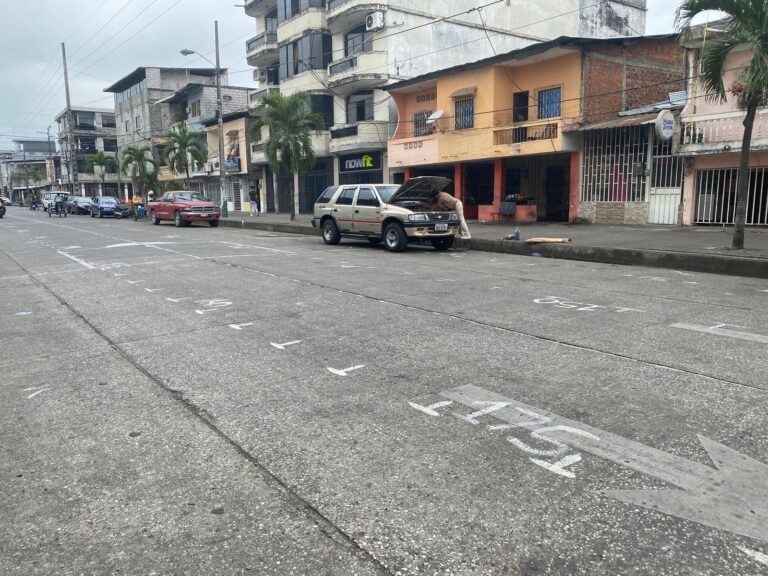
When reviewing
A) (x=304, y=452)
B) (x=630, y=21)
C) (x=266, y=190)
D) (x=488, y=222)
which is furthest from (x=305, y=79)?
(x=304, y=452)

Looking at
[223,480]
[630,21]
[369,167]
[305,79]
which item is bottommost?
[223,480]

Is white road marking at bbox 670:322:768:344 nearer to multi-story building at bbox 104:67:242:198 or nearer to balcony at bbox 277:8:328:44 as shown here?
balcony at bbox 277:8:328:44

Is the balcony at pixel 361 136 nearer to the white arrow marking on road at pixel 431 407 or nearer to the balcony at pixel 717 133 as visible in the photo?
the balcony at pixel 717 133

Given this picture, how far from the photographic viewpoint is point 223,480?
3365 mm

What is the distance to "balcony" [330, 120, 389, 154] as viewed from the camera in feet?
104

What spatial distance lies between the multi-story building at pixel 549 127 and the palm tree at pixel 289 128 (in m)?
4.32

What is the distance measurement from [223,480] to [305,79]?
35892 mm

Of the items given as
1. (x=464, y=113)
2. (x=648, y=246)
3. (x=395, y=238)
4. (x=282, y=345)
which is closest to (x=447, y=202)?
(x=395, y=238)

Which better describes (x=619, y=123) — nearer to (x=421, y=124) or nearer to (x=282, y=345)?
(x=421, y=124)

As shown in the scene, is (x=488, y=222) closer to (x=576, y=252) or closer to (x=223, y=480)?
(x=576, y=252)

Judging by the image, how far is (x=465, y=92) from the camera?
1024 inches

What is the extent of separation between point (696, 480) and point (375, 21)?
30857 millimetres

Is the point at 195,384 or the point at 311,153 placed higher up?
the point at 311,153

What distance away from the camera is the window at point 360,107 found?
109ft
